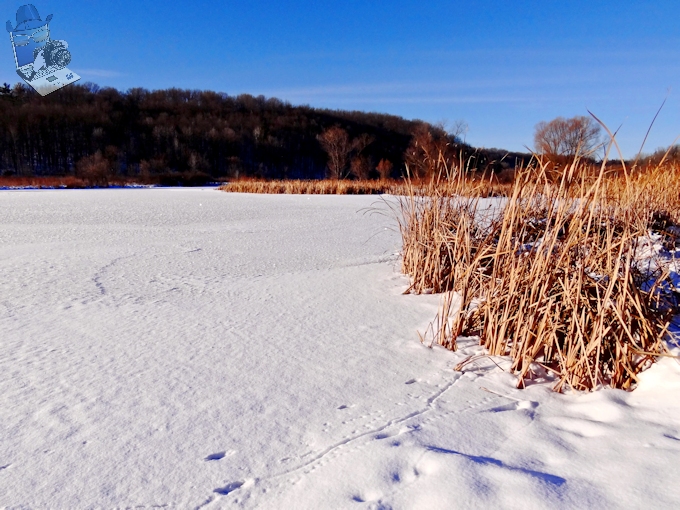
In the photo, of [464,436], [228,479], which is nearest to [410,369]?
[464,436]

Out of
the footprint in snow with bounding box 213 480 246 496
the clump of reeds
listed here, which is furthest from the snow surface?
the clump of reeds

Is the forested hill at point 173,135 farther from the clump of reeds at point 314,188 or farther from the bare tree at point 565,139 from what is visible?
the bare tree at point 565,139

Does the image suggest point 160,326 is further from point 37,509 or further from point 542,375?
point 542,375

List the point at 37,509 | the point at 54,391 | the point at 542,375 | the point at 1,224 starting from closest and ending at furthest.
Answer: the point at 37,509 < the point at 54,391 < the point at 542,375 < the point at 1,224

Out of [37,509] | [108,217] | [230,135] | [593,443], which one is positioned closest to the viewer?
[37,509]

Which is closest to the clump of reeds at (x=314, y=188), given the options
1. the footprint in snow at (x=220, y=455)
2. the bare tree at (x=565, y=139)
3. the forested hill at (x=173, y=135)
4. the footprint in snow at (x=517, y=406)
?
the bare tree at (x=565, y=139)

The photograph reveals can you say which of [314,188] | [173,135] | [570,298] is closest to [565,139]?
[570,298]

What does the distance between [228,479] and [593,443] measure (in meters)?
0.71

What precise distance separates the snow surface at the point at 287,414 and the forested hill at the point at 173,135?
805 inches

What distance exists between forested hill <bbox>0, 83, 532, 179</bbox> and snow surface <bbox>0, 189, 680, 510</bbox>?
2044 cm

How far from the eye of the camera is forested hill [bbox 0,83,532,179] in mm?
30375

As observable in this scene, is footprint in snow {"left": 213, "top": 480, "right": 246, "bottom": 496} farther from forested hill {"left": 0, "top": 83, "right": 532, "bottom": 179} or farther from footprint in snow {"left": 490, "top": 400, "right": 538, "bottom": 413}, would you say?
forested hill {"left": 0, "top": 83, "right": 532, "bottom": 179}

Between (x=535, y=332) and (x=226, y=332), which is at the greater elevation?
(x=535, y=332)

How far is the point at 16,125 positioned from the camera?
3014cm
